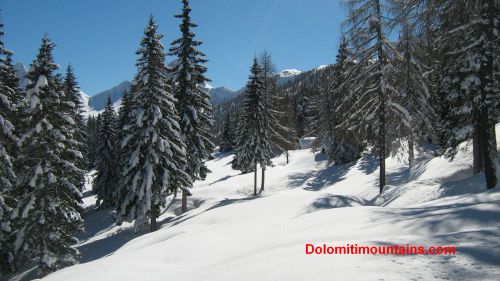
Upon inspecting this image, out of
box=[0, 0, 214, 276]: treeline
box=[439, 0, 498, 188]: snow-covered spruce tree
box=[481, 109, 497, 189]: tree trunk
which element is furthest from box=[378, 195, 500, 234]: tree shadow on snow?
box=[0, 0, 214, 276]: treeline

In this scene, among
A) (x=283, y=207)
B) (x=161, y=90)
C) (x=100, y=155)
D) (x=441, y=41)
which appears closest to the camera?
(x=283, y=207)

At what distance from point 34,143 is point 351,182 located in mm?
24197

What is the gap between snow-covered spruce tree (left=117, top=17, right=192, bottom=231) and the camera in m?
20.6

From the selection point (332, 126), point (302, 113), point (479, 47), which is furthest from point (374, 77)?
point (302, 113)

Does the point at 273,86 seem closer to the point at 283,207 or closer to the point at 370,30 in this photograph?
the point at 370,30

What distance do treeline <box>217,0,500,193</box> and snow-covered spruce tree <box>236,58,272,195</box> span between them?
10cm

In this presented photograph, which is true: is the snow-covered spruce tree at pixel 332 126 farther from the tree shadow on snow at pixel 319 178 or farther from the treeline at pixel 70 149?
the treeline at pixel 70 149

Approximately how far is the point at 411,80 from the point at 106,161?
33762 mm

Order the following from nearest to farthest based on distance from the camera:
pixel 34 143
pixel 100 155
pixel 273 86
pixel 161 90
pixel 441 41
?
pixel 441 41 < pixel 34 143 < pixel 161 90 < pixel 273 86 < pixel 100 155

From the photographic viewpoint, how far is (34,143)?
54.0 ft

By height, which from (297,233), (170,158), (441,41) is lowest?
(297,233)

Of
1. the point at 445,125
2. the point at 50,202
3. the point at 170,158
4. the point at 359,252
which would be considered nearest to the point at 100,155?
the point at 170,158

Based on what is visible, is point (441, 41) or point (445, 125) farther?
point (445, 125)

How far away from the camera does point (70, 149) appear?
18281mm
